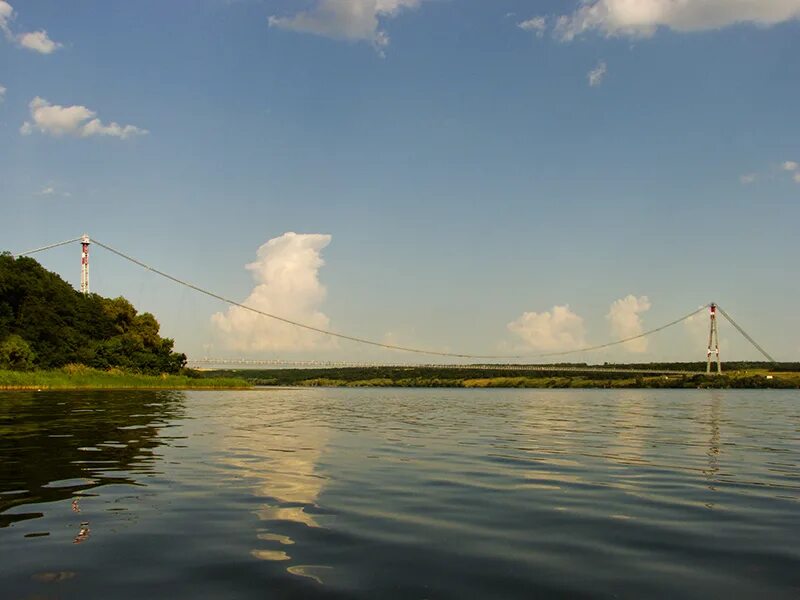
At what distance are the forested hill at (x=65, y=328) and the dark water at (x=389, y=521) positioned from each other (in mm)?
71241

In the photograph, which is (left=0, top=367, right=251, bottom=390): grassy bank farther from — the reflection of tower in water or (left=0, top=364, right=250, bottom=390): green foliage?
Answer: the reflection of tower in water

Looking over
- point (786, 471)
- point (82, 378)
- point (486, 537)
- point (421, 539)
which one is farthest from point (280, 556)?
point (82, 378)

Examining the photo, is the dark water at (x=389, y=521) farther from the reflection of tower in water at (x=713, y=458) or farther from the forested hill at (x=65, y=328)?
the forested hill at (x=65, y=328)

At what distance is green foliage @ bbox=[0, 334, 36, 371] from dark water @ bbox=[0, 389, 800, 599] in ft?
206

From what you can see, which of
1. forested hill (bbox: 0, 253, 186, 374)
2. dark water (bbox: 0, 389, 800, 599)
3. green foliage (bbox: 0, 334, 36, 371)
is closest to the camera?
dark water (bbox: 0, 389, 800, 599)

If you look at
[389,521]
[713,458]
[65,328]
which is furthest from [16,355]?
[389,521]

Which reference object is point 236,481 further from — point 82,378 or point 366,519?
point 82,378

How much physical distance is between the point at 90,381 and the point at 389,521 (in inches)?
3001

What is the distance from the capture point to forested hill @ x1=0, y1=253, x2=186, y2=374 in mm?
84062

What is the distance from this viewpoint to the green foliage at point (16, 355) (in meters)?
73.9

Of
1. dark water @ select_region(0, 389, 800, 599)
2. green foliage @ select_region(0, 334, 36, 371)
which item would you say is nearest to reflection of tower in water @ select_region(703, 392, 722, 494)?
dark water @ select_region(0, 389, 800, 599)

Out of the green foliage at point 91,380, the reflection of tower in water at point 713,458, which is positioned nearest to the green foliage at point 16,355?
the green foliage at point 91,380

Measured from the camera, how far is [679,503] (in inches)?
467

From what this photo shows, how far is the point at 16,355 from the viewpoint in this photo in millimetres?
75375
